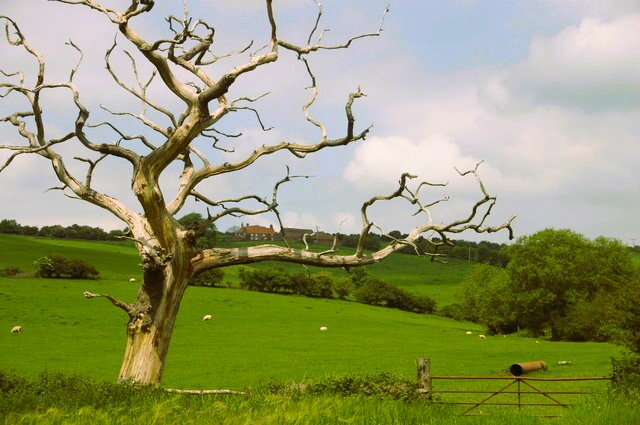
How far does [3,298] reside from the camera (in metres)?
62.8

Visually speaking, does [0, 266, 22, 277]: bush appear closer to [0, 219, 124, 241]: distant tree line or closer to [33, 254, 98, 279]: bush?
[33, 254, 98, 279]: bush

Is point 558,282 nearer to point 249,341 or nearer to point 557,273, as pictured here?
point 557,273

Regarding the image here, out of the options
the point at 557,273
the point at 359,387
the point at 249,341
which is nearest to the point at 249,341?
the point at 249,341

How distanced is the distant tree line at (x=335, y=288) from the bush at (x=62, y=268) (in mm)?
19520

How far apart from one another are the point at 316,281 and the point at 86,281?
96.6 feet

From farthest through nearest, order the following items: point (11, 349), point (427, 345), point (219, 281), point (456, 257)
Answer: point (456, 257), point (219, 281), point (427, 345), point (11, 349)

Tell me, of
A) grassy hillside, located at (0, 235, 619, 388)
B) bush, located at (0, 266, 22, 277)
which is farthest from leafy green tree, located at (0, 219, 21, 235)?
bush, located at (0, 266, 22, 277)

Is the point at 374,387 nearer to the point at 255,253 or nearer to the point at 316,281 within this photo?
the point at 255,253

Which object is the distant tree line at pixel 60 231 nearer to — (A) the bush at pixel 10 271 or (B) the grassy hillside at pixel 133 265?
(B) the grassy hillside at pixel 133 265

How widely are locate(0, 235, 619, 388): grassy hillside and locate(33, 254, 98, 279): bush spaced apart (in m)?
2.48

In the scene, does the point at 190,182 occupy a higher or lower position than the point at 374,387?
higher

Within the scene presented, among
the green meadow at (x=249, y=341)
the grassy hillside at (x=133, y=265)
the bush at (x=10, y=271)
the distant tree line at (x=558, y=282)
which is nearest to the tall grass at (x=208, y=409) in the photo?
the green meadow at (x=249, y=341)

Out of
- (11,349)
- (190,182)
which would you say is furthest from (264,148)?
(11,349)

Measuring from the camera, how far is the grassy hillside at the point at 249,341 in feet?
128
